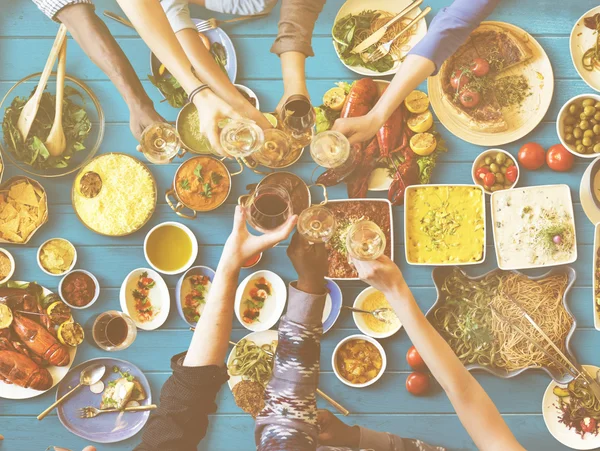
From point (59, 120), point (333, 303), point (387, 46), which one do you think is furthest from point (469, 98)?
point (59, 120)

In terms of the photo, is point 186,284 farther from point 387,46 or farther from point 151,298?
point 387,46

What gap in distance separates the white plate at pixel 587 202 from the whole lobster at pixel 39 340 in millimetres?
2346

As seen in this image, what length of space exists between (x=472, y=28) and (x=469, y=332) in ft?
4.18


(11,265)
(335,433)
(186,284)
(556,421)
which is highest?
(11,265)

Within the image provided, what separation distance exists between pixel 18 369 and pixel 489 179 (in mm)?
2151

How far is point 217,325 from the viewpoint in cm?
184

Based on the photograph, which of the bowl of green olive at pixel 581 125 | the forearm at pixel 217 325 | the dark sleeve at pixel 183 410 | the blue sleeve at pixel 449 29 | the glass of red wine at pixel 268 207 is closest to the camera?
the dark sleeve at pixel 183 410

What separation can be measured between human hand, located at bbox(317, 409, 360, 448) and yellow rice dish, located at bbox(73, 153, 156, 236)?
3.68 feet

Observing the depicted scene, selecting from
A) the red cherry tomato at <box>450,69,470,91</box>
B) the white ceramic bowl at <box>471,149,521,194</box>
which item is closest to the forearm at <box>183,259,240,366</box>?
the white ceramic bowl at <box>471,149,521,194</box>

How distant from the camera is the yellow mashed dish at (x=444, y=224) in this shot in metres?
2.16

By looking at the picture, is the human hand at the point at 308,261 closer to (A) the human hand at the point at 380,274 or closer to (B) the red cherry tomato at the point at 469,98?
(A) the human hand at the point at 380,274

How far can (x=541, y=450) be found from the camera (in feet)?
7.19

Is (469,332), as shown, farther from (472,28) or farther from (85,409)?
(85,409)

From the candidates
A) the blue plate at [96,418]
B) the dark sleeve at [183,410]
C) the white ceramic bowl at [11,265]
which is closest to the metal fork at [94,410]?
the blue plate at [96,418]
